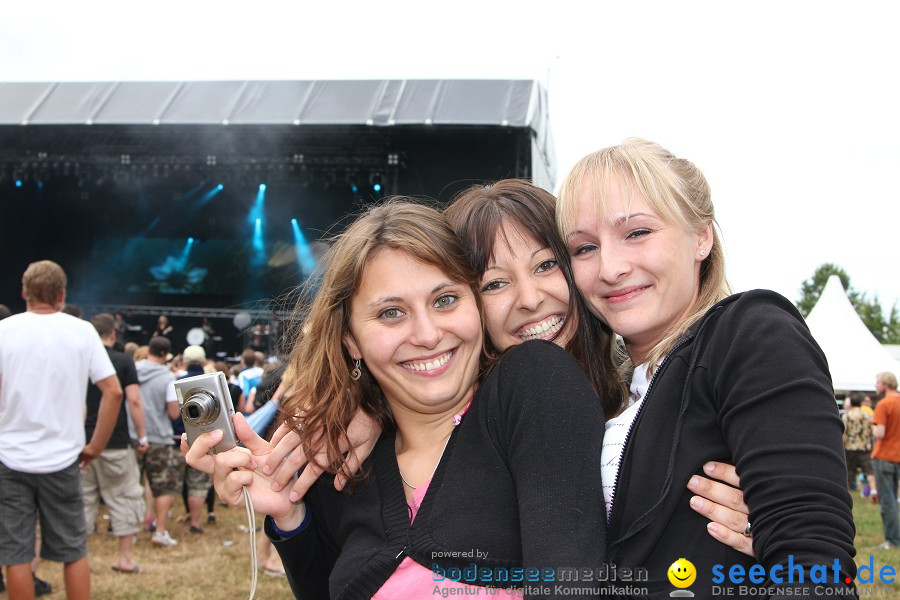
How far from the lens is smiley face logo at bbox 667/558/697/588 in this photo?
1.30 meters

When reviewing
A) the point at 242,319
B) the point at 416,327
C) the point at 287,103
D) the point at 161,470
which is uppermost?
the point at 287,103

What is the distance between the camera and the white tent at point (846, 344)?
1353 cm

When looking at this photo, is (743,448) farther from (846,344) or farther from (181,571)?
(846,344)

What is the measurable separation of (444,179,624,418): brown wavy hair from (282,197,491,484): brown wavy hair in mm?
129

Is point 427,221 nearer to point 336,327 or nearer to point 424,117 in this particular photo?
point 336,327

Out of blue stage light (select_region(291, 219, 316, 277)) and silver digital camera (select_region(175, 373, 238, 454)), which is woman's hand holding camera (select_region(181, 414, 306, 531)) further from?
blue stage light (select_region(291, 219, 316, 277))

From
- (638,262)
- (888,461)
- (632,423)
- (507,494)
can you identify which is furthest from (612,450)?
(888,461)

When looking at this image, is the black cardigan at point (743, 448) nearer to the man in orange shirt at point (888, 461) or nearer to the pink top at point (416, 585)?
the pink top at point (416, 585)

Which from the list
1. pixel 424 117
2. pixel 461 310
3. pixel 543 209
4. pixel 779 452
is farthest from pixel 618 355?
pixel 424 117

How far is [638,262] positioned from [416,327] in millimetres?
528

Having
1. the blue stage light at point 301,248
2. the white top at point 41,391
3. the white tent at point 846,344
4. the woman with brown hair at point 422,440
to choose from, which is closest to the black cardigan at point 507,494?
the woman with brown hair at point 422,440

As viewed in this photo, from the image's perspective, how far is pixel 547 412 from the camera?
1.45m

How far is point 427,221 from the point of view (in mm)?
1774

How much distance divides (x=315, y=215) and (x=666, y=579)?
12.8 m
